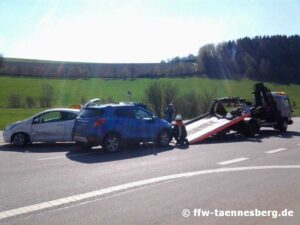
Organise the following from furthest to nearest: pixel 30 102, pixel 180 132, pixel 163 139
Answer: pixel 30 102, pixel 180 132, pixel 163 139

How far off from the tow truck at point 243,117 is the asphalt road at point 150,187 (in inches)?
172

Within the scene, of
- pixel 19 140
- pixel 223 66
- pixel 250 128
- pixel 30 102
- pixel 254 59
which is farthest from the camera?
pixel 254 59

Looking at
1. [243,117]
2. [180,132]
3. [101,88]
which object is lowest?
[180,132]

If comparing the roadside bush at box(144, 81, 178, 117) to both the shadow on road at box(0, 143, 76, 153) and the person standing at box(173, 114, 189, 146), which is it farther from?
the shadow on road at box(0, 143, 76, 153)

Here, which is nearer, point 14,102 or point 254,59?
point 14,102

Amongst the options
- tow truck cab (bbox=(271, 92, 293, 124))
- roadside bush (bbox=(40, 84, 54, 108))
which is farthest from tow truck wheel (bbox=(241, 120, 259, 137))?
roadside bush (bbox=(40, 84, 54, 108))

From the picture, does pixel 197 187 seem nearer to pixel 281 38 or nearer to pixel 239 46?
pixel 239 46

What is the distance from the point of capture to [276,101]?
77.4 feet

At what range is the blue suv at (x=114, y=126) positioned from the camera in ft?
45.8

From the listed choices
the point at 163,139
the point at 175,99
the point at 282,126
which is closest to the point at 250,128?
the point at 282,126

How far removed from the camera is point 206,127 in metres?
18.9

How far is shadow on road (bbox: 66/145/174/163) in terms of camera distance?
1252cm

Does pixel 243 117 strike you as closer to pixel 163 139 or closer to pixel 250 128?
pixel 250 128

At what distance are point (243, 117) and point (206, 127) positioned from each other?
197cm
